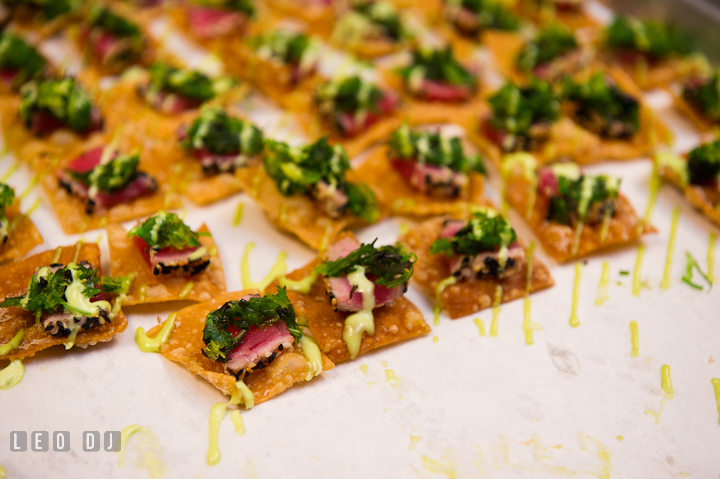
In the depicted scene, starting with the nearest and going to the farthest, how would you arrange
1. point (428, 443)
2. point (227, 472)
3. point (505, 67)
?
point (227, 472)
point (428, 443)
point (505, 67)

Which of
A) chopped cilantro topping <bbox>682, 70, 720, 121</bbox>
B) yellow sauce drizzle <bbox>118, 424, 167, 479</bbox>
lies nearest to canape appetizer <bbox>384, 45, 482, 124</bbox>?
chopped cilantro topping <bbox>682, 70, 720, 121</bbox>

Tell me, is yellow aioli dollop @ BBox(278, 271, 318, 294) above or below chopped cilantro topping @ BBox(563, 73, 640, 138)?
below

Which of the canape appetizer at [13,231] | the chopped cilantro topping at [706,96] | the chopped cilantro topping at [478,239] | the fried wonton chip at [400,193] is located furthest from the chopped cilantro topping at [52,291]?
the chopped cilantro topping at [706,96]

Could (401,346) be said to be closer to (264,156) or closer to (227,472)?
(227,472)

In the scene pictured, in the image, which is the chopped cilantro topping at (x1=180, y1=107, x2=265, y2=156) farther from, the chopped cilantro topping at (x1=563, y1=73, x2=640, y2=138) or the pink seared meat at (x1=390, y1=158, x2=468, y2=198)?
the chopped cilantro topping at (x1=563, y1=73, x2=640, y2=138)

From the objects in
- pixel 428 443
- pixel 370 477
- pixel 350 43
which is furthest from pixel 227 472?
pixel 350 43

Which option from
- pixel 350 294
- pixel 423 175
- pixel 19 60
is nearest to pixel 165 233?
pixel 350 294
